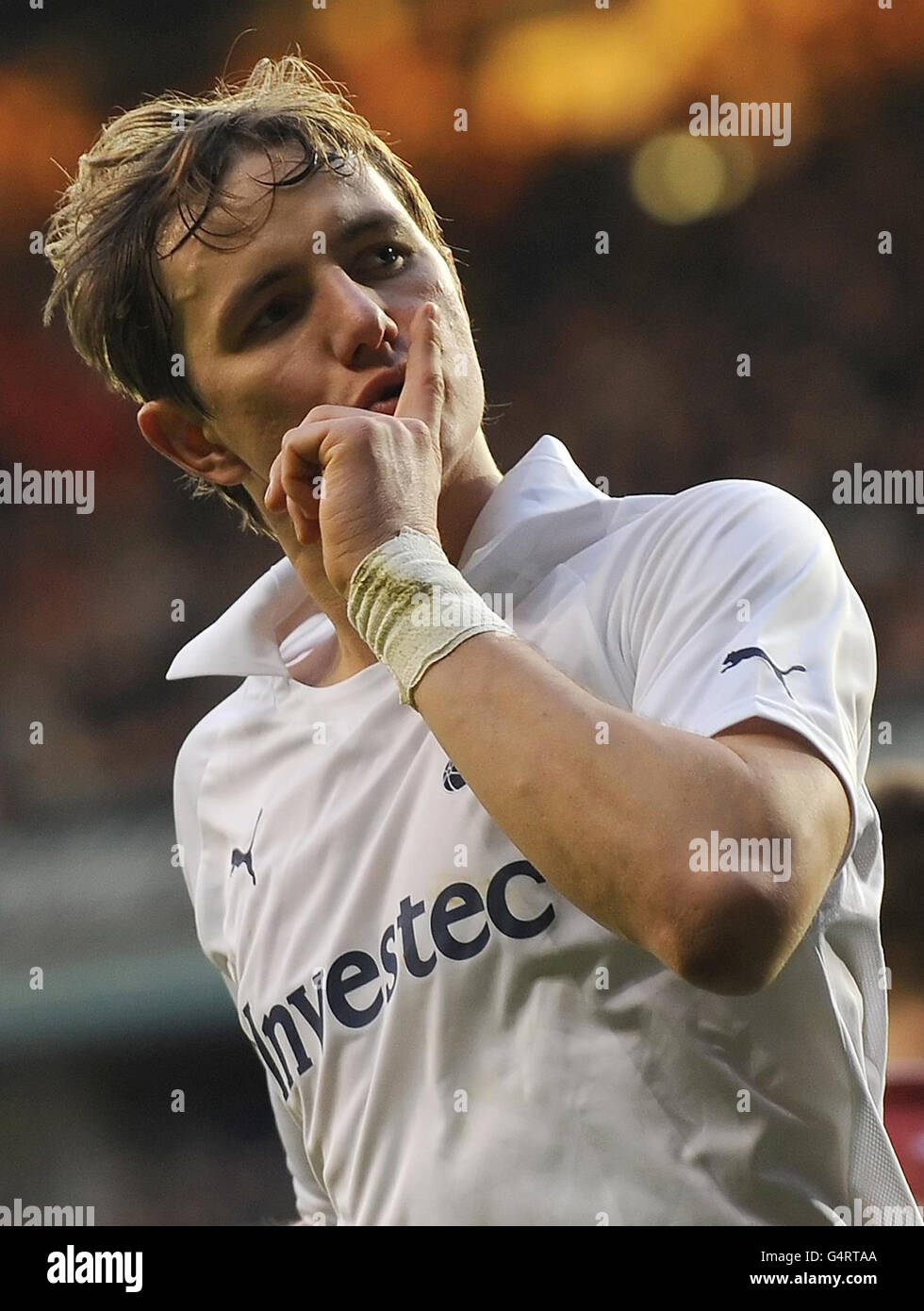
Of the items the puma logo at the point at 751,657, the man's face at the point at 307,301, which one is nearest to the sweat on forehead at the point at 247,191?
the man's face at the point at 307,301

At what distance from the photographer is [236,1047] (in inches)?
112

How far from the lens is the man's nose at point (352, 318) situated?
1464 mm

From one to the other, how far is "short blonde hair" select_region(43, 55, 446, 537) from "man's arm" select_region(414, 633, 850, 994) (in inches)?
29.1

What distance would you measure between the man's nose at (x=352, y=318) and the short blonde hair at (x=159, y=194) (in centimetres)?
16

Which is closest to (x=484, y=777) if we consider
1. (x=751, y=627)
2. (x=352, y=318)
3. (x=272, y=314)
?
(x=751, y=627)

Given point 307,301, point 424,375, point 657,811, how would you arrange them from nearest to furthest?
1. point 657,811
2. point 424,375
3. point 307,301

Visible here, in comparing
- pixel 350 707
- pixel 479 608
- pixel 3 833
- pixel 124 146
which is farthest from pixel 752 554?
pixel 3 833

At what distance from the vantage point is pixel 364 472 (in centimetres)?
128

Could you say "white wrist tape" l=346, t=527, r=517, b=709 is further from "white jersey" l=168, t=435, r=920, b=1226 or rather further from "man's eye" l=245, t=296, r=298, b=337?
"man's eye" l=245, t=296, r=298, b=337

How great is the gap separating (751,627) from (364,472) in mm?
340

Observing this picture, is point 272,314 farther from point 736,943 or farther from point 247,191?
point 736,943

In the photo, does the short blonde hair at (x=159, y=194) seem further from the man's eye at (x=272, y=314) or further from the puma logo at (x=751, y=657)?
the puma logo at (x=751, y=657)
